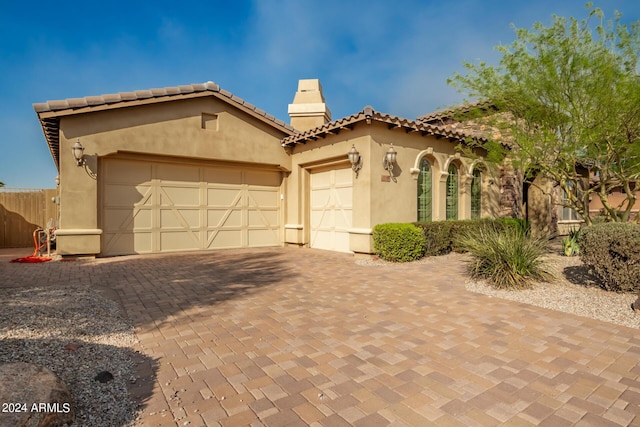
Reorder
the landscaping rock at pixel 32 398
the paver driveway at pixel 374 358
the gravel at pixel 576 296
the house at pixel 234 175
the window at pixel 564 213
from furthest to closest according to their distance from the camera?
the window at pixel 564 213 → the house at pixel 234 175 → the gravel at pixel 576 296 → the paver driveway at pixel 374 358 → the landscaping rock at pixel 32 398

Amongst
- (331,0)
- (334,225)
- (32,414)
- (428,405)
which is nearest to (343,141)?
(334,225)

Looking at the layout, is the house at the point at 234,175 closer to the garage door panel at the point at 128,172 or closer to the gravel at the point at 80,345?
the garage door panel at the point at 128,172

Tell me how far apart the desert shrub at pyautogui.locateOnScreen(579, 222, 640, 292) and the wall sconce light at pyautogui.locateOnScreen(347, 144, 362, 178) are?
5484 millimetres

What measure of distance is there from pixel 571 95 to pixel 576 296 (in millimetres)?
4715

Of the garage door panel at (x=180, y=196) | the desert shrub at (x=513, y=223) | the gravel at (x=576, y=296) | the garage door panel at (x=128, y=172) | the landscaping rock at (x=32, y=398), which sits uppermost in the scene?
the garage door panel at (x=128, y=172)

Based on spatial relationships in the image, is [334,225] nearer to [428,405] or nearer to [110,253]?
[110,253]

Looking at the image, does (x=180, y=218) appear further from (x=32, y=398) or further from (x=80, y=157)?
(x=32, y=398)

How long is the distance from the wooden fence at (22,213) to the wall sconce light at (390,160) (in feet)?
43.4

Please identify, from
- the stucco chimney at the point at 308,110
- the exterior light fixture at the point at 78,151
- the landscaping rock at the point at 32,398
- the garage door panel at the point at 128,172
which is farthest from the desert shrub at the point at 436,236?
the exterior light fixture at the point at 78,151

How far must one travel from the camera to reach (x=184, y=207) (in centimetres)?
1106

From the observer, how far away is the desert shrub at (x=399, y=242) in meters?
8.69

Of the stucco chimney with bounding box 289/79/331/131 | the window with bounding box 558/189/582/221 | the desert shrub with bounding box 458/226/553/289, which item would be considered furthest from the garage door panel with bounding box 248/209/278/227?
the window with bounding box 558/189/582/221

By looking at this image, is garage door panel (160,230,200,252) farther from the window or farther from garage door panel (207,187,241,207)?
A: the window

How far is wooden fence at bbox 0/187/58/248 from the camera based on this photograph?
1357 centimetres
